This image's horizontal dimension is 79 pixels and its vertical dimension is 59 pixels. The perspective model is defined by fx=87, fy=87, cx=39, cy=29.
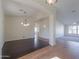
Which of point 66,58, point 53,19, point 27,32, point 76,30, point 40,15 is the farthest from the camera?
point 76,30

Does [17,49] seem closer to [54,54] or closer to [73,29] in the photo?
[54,54]

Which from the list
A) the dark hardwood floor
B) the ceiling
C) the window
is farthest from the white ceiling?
the window

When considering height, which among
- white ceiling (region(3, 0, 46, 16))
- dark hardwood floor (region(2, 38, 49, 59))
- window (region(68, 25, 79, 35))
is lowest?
dark hardwood floor (region(2, 38, 49, 59))

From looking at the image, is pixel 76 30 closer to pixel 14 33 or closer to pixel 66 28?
pixel 66 28

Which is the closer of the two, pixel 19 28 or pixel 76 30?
pixel 19 28

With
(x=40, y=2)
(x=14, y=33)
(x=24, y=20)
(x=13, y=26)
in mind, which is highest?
(x=40, y=2)

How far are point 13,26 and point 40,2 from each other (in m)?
5.28

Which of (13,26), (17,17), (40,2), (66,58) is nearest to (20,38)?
(13,26)

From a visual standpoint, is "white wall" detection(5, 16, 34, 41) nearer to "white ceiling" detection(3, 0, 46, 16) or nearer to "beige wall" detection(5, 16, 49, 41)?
"beige wall" detection(5, 16, 49, 41)

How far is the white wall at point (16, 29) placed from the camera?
9453 mm

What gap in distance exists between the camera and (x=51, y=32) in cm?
725

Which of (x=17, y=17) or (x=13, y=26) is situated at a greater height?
(x=17, y=17)

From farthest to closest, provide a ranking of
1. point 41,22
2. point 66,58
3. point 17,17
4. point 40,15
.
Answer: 1. point 41,22
2. point 17,17
3. point 40,15
4. point 66,58

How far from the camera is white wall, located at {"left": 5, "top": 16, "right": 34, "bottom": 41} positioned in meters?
9.45
